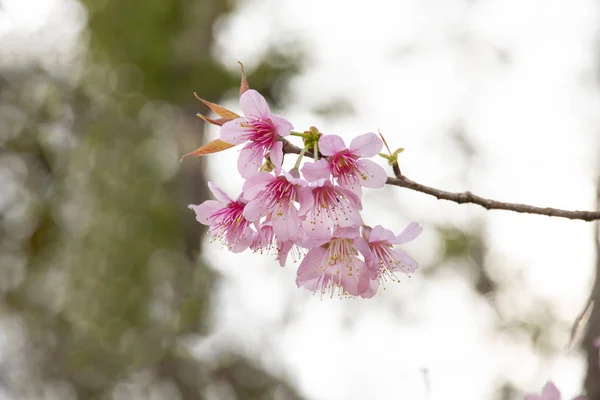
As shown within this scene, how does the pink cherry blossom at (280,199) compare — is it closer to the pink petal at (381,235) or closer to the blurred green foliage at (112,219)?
the pink petal at (381,235)

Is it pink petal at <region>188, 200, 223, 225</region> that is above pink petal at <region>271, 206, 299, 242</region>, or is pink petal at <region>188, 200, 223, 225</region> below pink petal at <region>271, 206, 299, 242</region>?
above

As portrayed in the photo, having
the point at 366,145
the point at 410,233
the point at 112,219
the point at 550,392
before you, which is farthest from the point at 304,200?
the point at 112,219

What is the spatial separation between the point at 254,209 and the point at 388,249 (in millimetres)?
249

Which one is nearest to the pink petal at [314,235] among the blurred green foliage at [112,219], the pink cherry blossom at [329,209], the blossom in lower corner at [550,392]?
the pink cherry blossom at [329,209]

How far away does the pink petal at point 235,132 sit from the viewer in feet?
2.82

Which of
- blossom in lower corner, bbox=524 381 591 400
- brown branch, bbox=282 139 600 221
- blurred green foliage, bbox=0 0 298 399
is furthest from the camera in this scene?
blurred green foliage, bbox=0 0 298 399

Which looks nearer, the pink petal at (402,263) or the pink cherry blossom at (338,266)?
the pink cherry blossom at (338,266)

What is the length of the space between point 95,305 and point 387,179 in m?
4.23

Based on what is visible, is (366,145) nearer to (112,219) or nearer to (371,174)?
(371,174)

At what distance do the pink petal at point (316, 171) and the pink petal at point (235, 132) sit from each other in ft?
0.34

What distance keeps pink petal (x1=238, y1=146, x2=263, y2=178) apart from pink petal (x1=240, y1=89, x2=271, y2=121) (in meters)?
0.06

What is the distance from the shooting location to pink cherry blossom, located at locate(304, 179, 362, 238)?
858mm

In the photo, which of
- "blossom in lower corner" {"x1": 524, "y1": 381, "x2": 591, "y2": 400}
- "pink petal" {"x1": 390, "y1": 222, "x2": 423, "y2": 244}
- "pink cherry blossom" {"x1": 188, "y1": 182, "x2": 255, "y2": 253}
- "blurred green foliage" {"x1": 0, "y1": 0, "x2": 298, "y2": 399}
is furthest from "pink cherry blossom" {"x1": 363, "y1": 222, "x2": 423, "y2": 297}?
"blurred green foliage" {"x1": 0, "y1": 0, "x2": 298, "y2": 399}

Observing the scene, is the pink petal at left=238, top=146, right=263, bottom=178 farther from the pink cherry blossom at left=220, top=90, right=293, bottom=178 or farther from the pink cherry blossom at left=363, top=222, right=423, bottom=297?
the pink cherry blossom at left=363, top=222, right=423, bottom=297
